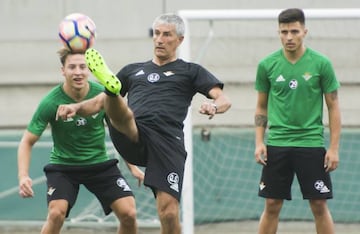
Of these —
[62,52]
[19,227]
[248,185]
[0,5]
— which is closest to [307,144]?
[62,52]

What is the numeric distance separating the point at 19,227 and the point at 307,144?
454 centimetres

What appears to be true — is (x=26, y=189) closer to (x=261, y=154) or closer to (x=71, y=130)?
(x=71, y=130)

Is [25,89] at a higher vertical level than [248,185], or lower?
higher

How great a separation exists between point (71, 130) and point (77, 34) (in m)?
0.94

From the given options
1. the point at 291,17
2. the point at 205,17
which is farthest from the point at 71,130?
the point at 205,17

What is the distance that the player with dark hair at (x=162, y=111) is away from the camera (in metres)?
7.45

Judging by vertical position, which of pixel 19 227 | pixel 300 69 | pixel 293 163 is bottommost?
pixel 19 227

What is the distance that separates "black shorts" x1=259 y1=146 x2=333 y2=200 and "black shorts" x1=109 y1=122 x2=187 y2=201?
1053mm

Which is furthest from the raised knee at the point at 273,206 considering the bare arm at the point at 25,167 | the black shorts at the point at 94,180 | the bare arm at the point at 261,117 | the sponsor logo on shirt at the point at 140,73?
the bare arm at the point at 25,167

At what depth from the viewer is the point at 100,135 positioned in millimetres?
8211

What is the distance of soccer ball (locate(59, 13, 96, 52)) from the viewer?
8492 mm

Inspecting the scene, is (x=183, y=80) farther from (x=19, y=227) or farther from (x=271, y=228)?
(x=19, y=227)

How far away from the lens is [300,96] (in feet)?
27.2

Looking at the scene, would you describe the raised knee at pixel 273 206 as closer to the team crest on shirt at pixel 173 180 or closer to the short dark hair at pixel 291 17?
the team crest on shirt at pixel 173 180
